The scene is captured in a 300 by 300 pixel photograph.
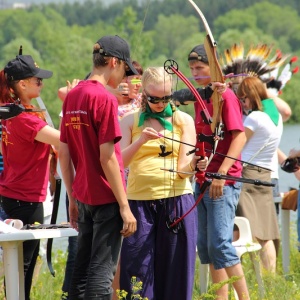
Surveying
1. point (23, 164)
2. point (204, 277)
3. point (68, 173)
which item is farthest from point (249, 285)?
point (68, 173)

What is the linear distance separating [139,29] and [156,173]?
15312 mm

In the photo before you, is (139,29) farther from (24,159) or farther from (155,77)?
(155,77)

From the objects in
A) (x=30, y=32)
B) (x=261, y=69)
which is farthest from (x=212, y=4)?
(x=261, y=69)

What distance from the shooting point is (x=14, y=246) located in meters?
4.40

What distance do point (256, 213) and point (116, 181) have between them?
7.94 feet

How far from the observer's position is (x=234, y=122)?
520 centimetres

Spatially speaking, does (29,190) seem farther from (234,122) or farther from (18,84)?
(234,122)

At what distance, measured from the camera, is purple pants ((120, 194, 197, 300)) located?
4797 millimetres

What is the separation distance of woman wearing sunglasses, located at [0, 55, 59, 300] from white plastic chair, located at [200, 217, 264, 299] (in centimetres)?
127

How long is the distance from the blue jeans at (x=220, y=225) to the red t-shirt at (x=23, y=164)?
91 centimetres

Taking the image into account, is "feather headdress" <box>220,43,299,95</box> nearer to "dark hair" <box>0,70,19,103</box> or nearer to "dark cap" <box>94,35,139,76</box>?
"dark hair" <box>0,70,19,103</box>

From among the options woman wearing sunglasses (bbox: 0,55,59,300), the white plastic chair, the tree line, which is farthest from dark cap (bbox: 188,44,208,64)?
the tree line

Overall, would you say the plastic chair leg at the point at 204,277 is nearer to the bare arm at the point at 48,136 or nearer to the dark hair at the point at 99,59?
the bare arm at the point at 48,136

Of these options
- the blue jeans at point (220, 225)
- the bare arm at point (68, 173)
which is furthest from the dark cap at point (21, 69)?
the blue jeans at point (220, 225)
